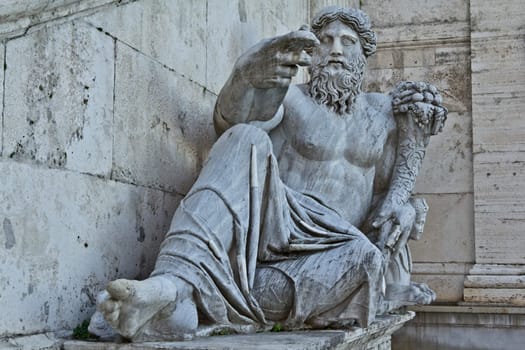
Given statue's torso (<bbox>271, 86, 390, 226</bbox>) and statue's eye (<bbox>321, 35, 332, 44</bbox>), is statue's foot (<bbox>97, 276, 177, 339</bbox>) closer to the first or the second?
statue's torso (<bbox>271, 86, 390, 226</bbox>)

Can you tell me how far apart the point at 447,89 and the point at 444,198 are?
887 mm

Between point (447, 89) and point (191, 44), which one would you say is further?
point (447, 89)

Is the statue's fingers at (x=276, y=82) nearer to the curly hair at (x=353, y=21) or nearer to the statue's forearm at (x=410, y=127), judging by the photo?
the curly hair at (x=353, y=21)

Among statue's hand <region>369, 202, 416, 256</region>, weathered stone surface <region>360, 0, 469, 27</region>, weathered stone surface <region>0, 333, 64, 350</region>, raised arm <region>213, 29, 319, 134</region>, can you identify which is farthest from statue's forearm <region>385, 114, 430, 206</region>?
weathered stone surface <region>360, 0, 469, 27</region>

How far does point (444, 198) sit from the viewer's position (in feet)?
22.1

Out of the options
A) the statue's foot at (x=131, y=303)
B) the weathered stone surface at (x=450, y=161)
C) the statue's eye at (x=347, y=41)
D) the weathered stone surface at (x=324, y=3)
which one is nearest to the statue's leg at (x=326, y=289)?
the statue's foot at (x=131, y=303)

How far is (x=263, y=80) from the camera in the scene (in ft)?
11.8

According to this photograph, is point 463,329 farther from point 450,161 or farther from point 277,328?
point 277,328

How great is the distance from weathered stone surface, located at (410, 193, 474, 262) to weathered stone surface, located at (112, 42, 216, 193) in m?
2.64

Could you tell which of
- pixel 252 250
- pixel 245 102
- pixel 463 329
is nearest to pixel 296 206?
pixel 252 250

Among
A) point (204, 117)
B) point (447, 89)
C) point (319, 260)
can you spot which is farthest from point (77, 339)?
point (447, 89)

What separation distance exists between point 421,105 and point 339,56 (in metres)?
0.50

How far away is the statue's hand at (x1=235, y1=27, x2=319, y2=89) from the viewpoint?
3.39 metres

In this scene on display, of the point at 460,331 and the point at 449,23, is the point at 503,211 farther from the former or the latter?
the point at 449,23
